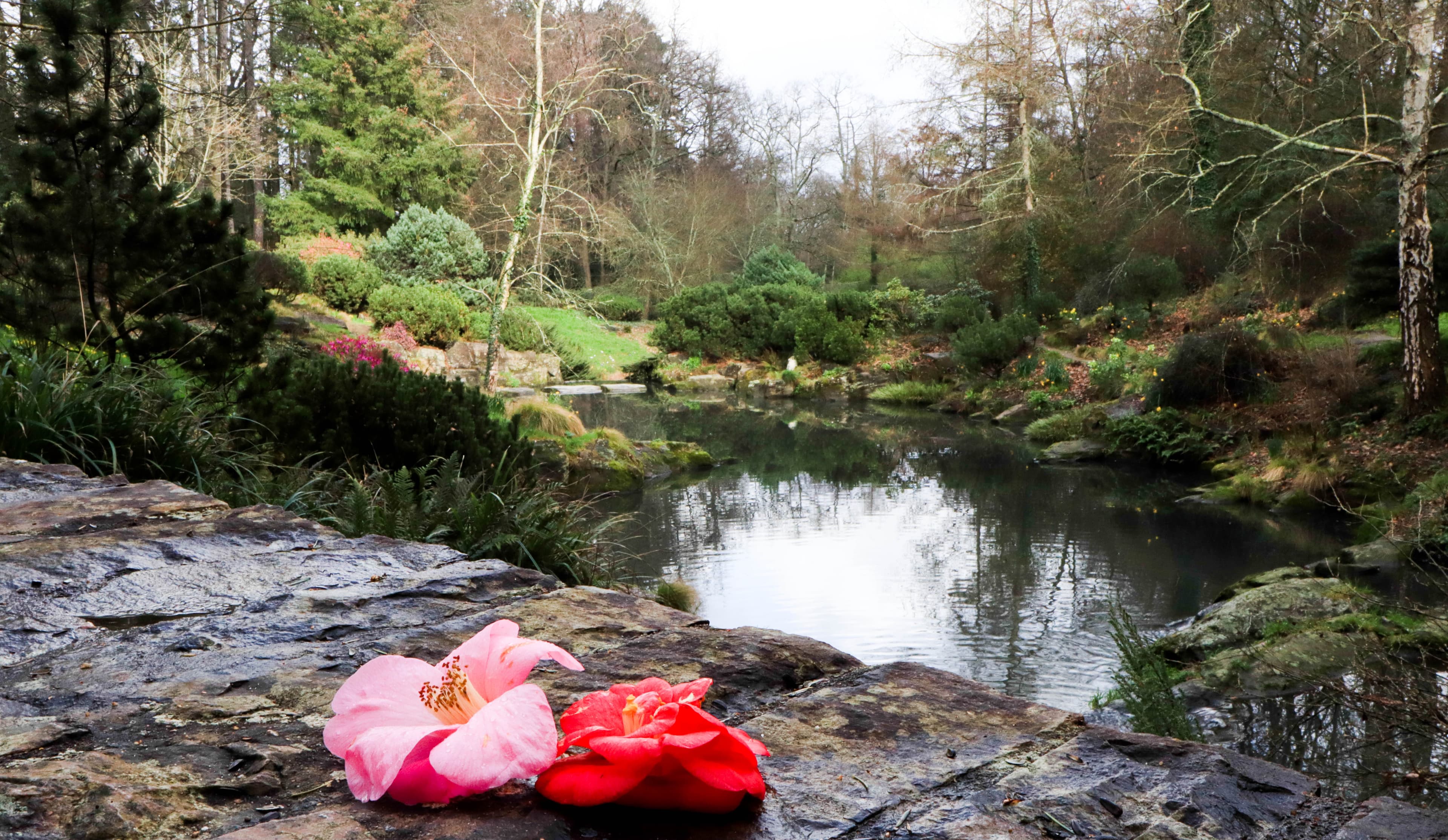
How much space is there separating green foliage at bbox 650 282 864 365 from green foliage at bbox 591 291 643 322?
220 centimetres

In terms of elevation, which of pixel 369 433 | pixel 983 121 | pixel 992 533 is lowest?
pixel 992 533

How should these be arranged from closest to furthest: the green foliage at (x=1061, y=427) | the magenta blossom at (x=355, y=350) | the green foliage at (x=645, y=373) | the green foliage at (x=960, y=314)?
the magenta blossom at (x=355, y=350), the green foliage at (x=1061, y=427), the green foliage at (x=960, y=314), the green foliage at (x=645, y=373)

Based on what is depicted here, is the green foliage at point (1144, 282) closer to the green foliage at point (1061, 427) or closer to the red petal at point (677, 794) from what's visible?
the green foliage at point (1061, 427)

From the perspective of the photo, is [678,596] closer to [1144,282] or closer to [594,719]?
[594,719]

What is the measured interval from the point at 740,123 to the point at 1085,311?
20623 mm

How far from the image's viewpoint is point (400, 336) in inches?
731

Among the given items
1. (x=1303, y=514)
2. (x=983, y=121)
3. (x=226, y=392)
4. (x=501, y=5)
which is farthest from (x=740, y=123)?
(x=226, y=392)

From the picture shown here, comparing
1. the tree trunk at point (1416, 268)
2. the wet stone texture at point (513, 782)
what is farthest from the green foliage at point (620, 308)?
the wet stone texture at point (513, 782)

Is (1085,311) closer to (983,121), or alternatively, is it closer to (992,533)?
(983,121)

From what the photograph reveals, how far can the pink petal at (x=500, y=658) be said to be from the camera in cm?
97

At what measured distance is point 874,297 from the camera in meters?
23.4

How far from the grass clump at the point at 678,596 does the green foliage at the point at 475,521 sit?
1.85 ft

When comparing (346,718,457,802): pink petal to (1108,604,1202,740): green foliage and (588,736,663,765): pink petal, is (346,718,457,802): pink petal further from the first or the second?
(1108,604,1202,740): green foliage

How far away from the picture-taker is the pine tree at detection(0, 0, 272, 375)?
202 inches
